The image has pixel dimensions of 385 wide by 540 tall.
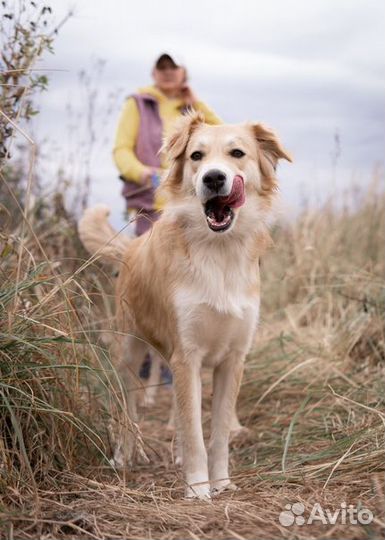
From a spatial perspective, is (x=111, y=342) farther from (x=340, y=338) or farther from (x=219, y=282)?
(x=340, y=338)

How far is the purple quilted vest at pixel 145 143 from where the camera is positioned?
591cm

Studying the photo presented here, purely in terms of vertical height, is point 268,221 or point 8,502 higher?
point 268,221

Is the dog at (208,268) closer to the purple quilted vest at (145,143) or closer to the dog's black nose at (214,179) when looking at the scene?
the dog's black nose at (214,179)

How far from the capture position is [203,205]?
12.0ft

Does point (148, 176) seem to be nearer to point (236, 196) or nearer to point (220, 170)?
point (236, 196)

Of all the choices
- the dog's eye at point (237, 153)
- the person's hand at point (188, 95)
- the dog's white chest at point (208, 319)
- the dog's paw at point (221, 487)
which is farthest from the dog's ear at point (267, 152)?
the person's hand at point (188, 95)

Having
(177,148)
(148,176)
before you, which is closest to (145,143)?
(148,176)

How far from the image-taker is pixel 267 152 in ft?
13.1

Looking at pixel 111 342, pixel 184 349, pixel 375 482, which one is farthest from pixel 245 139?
pixel 375 482

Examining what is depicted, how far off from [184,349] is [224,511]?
0.98 meters

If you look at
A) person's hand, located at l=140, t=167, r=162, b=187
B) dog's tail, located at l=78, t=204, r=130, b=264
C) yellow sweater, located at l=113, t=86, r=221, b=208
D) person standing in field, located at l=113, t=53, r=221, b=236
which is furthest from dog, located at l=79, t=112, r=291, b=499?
person standing in field, located at l=113, t=53, r=221, b=236

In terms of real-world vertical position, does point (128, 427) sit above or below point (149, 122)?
below

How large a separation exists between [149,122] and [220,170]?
2722mm

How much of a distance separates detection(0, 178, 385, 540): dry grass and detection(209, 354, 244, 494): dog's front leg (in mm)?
156
